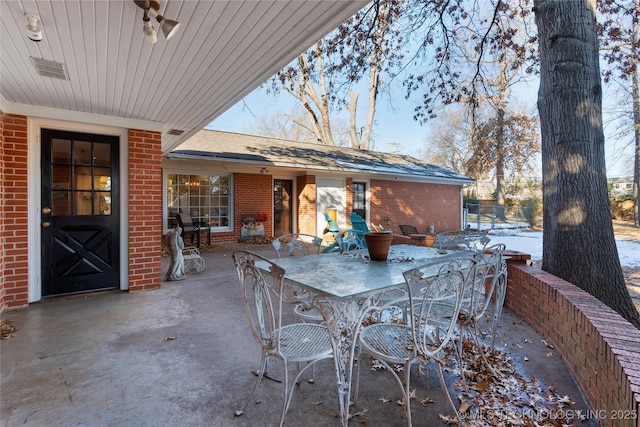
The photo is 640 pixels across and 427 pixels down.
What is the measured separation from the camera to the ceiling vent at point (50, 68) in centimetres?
259

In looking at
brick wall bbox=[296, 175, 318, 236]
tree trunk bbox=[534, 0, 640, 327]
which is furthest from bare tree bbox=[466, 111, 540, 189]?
tree trunk bbox=[534, 0, 640, 327]

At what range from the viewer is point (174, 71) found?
110 inches

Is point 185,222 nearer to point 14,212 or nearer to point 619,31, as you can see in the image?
point 14,212

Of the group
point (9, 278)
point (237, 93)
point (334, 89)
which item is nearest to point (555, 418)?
point (237, 93)

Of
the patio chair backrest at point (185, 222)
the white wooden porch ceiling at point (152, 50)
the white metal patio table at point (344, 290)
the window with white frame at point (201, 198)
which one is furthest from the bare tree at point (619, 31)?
the patio chair backrest at point (185, 222)

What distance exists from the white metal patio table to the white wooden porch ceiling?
1.68 metres

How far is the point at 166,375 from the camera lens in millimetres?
2254

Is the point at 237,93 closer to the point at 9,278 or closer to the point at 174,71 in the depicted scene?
the point at 174,71

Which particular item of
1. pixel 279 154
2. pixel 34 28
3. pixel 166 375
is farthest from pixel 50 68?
pixel 279 154

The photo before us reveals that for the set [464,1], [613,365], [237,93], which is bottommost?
[613,365]

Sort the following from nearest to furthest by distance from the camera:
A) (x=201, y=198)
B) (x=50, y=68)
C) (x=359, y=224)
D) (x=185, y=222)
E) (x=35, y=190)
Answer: (x=50, y=68), (x=35, y=190), (x=359, y=224), (x=185, y=222), (x=201, y=198)

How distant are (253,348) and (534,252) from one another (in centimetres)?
839

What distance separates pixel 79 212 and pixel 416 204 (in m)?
11.1

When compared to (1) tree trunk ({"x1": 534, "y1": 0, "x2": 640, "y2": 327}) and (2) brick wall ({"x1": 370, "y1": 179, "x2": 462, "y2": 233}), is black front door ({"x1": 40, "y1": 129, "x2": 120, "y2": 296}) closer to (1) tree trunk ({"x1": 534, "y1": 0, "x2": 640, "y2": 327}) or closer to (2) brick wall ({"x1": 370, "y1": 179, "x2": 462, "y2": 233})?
(1) tree trunk ({"x1": 534, "y1": 0, "x2": 640, "y2": 327})
